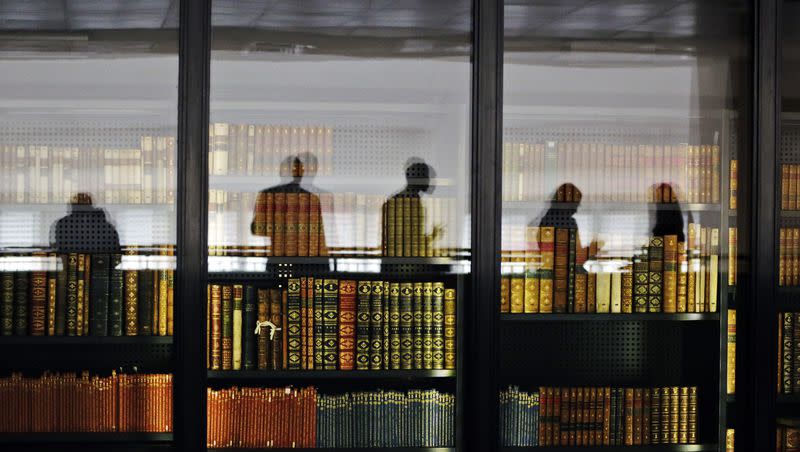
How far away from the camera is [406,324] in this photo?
130 inches

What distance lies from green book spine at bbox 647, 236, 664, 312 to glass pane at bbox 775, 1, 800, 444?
496 mm

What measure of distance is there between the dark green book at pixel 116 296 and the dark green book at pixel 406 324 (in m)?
1.09

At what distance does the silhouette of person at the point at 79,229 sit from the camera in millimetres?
3201

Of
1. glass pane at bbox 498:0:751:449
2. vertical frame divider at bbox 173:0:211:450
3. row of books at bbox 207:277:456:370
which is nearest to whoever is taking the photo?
vertical frame divider at bbox 173:0:211:450

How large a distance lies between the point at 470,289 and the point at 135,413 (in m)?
1.40

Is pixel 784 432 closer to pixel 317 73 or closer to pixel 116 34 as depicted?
pixel 317 73

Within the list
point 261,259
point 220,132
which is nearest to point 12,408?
point 261,259

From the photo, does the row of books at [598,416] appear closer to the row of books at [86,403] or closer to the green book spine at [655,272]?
the green book spine at [655,272]

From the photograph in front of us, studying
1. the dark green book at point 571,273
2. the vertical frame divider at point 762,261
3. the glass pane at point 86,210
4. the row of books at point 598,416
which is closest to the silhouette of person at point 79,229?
the glass pane at point 86,210

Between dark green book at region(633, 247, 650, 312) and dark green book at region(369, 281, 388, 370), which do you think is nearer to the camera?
dark green book at region(369, 281, 388, 370)

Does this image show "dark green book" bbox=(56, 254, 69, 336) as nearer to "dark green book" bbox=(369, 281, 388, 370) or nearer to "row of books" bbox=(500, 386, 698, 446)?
"dark green book" bbox=(369, 281, 388, 370)

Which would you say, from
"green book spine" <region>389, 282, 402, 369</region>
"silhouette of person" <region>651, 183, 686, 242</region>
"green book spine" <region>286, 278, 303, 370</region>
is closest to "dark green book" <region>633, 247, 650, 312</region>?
"silhouette of person" <region>651, 183, 686, 242</region>

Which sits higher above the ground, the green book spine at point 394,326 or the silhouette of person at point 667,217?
the silhouette of person at point 667,217

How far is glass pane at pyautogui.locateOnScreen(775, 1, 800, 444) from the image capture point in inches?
136
